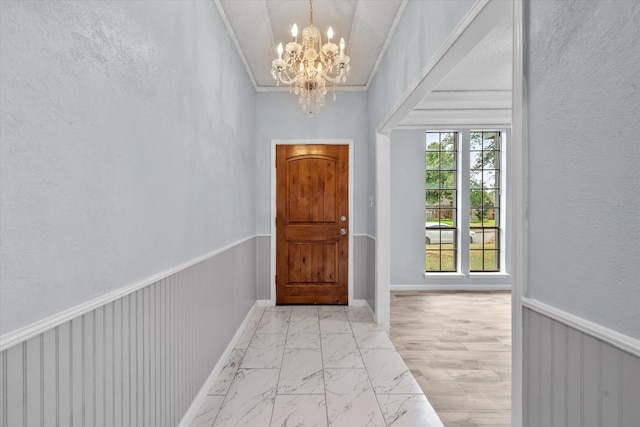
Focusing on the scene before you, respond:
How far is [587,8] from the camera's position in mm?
887

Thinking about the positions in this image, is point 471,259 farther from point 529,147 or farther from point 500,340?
point 529,147

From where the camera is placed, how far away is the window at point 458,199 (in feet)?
18.0

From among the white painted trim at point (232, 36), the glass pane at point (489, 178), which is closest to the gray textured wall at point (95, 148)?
the white painted trim at point (232, 36)

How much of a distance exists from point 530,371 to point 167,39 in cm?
206

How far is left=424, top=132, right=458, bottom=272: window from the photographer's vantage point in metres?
5.49

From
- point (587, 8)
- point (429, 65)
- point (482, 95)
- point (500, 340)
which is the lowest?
point (500, 340)

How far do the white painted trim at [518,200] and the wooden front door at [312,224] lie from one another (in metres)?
3.14

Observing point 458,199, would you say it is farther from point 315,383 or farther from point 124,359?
point 124,359

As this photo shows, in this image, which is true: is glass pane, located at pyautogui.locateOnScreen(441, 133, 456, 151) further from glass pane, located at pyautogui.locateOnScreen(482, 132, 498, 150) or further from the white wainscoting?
the white wainscoting

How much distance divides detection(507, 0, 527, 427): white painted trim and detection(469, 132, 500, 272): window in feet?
15.1

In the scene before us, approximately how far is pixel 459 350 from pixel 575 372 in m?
2.32

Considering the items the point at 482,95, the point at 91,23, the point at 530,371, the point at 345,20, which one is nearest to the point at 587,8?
the point at 530,371

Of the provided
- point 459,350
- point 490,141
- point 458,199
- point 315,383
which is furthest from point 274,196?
point 490,141

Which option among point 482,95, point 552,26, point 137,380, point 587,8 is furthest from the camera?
point 482,95
